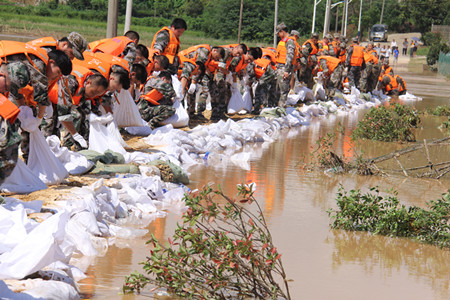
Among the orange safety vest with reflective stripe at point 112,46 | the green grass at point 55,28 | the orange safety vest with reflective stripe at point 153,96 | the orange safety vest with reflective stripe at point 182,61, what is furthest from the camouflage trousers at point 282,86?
the green grass at point 55,28

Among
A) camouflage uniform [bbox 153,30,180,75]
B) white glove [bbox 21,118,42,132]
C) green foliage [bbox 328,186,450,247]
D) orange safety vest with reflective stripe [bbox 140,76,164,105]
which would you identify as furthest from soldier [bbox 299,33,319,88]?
white glove [bbox 21,118,42,132]

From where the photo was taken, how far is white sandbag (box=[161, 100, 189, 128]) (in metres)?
11.1

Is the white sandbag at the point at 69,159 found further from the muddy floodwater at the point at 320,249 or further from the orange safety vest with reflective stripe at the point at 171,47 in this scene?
the orange safety vest with reflective stripe at the point at 171,47

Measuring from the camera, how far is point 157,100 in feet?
36.0

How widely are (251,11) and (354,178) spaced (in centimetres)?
4760

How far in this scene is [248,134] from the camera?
11.9 meters

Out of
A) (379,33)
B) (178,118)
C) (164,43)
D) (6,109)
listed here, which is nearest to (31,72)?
(6,109)

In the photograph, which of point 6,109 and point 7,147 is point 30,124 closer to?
point 7,147

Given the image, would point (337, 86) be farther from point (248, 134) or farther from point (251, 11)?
point (251, 11)

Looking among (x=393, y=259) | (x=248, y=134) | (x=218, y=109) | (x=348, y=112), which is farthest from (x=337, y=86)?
(x=393, y=259)

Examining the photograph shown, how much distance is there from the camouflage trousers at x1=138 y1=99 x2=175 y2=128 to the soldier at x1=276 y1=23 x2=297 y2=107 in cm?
501

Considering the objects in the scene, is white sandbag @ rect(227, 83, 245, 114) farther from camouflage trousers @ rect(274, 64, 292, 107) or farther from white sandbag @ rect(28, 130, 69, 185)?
white sandbag @ rect(28, 130, 69, 185)

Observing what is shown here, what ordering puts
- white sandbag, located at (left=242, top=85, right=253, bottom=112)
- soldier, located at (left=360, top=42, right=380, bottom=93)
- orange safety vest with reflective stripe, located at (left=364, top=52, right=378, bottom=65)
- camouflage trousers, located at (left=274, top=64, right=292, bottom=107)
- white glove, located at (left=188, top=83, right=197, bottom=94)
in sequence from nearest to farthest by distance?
white glove, located at (left=188, top=83, right=197, bottom=94) < white sandbag, located at (left=242, top=85, right=253, bottom=112) < camouflage trousers, located at (left=274, top=64, right=292, bottom=107) < soldier, located at (left=360, top=42, right=380, bottom=93) < orange safety vest with reflective stripe, located at (left=364, top=52, right=378, bottom=65)

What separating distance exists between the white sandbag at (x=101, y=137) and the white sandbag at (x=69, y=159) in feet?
2.68
